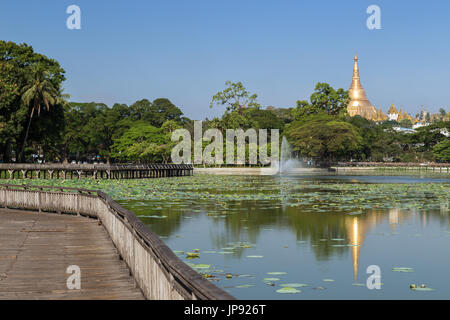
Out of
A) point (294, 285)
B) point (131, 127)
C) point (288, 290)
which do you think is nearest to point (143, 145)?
point (131, 127)

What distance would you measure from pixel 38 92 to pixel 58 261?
58456mm

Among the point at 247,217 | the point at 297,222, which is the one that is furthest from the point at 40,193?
the point at 297,222

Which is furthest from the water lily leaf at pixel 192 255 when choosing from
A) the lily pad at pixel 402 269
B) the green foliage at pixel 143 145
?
the green foliage at pixel 143 145

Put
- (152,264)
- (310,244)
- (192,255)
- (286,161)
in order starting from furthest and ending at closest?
(286,161), (310,244), (192,255), (152,264)

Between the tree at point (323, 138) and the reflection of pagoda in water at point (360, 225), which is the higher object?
the tree at point (323, 138)

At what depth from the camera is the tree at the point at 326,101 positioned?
476ft

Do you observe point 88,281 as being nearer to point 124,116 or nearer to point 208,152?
point 208,152

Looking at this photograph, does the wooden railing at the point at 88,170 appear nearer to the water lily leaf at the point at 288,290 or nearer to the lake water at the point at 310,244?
the lake water at the point at 310,244

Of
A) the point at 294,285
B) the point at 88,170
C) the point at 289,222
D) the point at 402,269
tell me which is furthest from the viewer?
the point at 88,170

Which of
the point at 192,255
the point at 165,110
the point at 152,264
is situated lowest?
the point at 192,255

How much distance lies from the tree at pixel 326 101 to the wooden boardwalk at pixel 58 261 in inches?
5022

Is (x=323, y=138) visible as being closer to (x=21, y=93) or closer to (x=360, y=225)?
(x=21, y=93)

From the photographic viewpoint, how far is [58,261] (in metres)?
13.1
